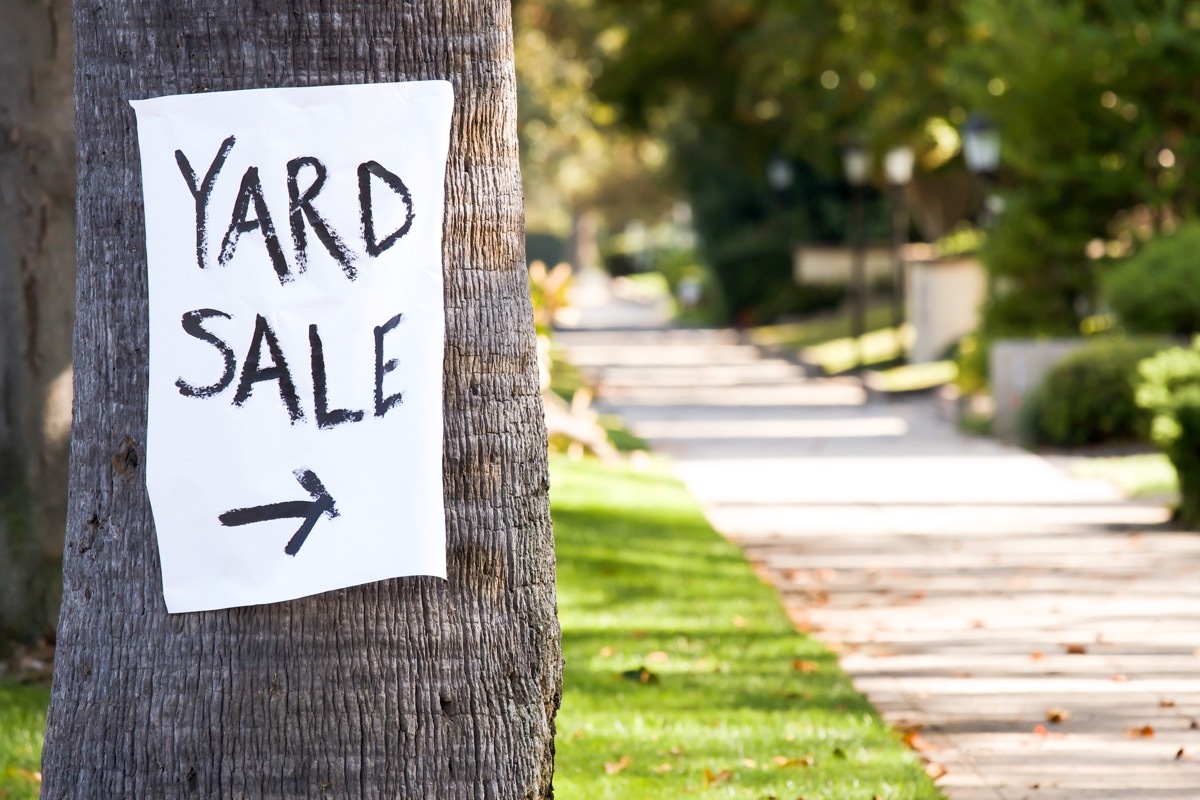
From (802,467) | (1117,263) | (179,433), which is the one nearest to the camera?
(179,433)

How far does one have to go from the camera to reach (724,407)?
71.2ft

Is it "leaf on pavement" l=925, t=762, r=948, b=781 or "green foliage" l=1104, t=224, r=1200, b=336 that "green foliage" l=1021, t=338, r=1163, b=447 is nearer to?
"green foliage" l=1104, t=224, r=1200, b=336

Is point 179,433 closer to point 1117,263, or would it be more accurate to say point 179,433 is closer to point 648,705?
point 648,705

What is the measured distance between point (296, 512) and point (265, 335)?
355 mm

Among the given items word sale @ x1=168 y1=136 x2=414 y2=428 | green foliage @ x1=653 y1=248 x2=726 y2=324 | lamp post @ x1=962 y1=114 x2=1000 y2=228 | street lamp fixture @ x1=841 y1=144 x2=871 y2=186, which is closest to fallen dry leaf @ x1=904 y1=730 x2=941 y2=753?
word sale @ x1=168 y1=136 x2=414 y2=428

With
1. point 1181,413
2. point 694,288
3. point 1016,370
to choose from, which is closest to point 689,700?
point 1181,413

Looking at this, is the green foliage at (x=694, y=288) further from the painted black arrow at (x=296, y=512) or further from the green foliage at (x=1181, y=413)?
the painted black arrow at (x=296, y=512)

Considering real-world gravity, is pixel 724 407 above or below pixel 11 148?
below

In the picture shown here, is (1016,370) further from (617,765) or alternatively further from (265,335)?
(265,335)

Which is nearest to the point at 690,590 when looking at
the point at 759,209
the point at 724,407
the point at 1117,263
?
the point at 1117,263

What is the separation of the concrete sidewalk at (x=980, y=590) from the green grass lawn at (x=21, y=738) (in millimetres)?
2945

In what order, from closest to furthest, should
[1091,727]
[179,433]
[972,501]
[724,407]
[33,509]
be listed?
[179,433], [1091,727], [33,509], [972,501], [724,407]

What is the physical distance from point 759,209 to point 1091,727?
35408 millimetres

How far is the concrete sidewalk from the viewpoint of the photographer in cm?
596
